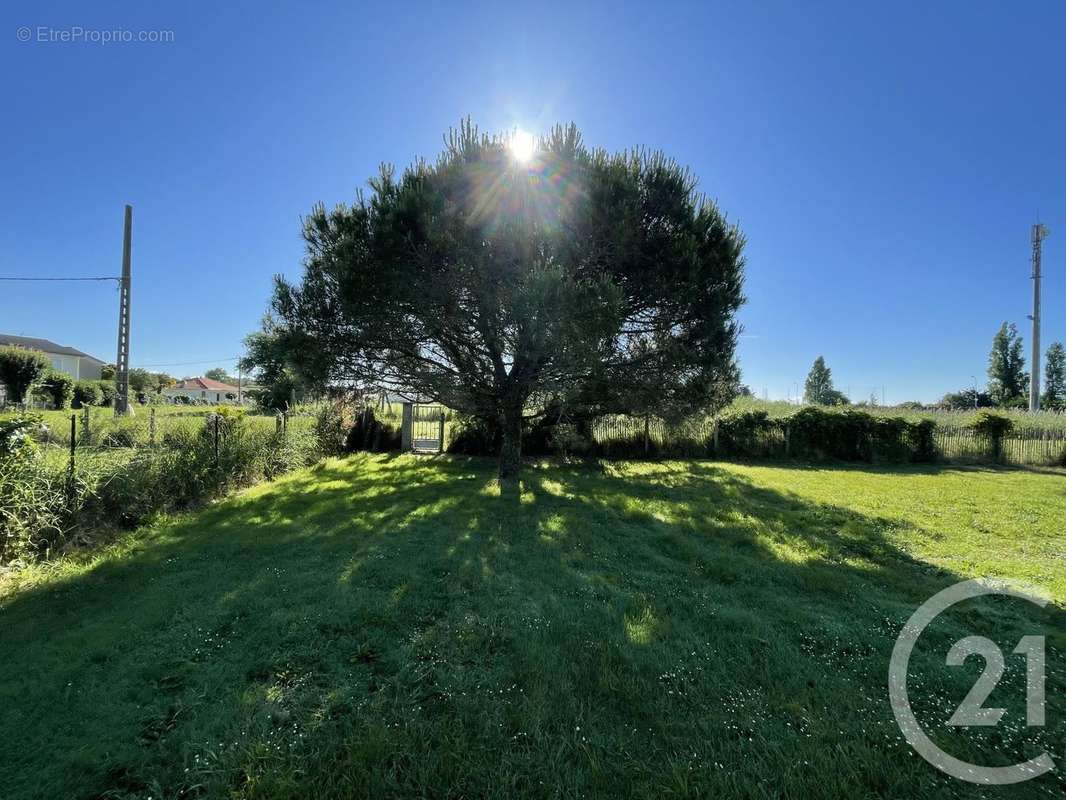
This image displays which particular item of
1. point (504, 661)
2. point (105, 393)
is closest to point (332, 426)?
point (504, 661)

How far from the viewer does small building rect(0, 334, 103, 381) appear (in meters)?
39.7

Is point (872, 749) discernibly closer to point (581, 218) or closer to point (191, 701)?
point (191, 701)

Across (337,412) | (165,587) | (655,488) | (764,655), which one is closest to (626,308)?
(655,488)

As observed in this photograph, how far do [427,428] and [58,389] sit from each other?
74.2ft

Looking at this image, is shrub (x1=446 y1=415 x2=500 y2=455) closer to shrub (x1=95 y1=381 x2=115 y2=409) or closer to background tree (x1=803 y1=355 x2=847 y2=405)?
shrub (x1=95 y1=381 x2=115 y2=409)

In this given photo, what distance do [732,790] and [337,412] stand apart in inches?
516

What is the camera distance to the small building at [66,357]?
39.7 meters

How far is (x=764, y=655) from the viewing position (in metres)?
2.80

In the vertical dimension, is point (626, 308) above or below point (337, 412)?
above

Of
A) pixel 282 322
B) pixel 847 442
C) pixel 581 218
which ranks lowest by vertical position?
pixel 847 442

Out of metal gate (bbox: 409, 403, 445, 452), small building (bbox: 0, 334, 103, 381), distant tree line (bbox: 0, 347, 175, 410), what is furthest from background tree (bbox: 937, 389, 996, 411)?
small building (bbox: 0, 334, 103, 381)

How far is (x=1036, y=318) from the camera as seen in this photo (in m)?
24.7
